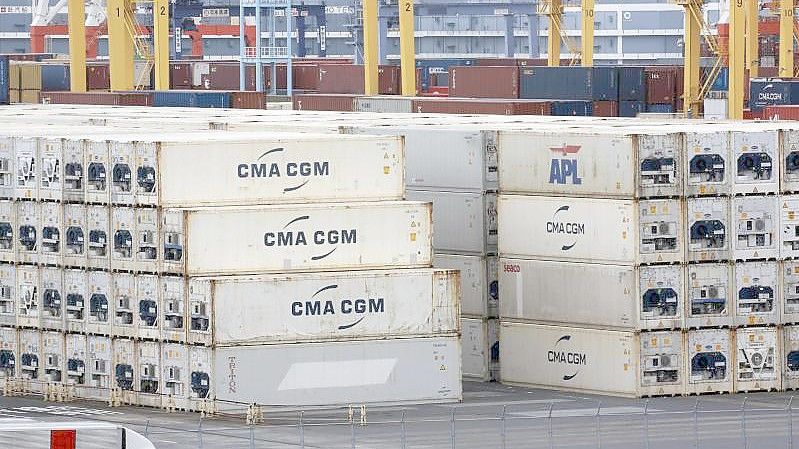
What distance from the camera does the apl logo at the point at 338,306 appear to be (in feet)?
124

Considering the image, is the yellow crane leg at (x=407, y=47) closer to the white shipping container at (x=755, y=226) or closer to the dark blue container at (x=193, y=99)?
the dark blue container at (x=193, y=99)

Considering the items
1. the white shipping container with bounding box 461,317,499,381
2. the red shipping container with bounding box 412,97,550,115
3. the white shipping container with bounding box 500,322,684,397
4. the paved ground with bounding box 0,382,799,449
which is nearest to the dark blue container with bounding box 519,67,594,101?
the red shipping container with bounding box 412,97,550,115

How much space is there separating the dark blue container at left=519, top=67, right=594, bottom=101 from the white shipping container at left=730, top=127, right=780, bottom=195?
39.0 m

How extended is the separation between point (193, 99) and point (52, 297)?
41.5m

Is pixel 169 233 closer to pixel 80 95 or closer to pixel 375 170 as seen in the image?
pixel 375 170

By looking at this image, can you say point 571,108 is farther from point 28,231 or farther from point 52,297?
point 52,297

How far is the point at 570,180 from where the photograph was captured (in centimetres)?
4209

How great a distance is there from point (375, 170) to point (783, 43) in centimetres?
6988

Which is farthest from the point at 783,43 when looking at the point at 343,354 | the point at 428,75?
the point at 343,354

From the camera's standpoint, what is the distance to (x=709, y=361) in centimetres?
4128

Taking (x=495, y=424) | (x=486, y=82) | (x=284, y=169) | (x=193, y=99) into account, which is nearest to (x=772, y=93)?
(x=486, y=82)

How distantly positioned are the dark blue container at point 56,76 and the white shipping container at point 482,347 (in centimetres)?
6260

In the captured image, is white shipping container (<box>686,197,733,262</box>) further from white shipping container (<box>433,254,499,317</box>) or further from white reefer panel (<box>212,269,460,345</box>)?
white reefer panel (<box>212,269,460,345</box>)

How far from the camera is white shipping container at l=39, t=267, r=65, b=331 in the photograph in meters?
40.7
